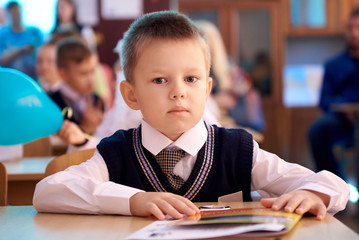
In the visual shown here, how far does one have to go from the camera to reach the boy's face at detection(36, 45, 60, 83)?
504 cm

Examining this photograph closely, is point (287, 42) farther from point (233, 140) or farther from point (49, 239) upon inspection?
point (49, 239)

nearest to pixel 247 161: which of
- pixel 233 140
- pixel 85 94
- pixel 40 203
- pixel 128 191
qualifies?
pixel 233 140

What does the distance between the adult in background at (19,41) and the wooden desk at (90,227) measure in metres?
4.44

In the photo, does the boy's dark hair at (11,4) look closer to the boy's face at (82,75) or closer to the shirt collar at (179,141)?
the boy's face at (82,75)

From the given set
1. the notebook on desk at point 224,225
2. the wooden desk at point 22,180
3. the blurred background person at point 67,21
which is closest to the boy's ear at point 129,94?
the notebook on desk at point 224,225

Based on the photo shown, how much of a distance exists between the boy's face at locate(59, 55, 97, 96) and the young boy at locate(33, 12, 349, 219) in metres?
2.42

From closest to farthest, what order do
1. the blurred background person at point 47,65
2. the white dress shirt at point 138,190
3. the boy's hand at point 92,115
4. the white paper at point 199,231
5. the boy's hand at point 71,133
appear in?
the white paper at point 199,231
the white dress shirt at point 138,190
the boy's hand at point 71,133
the boy's hand at point 92,115
the blurred background person at point 47,65

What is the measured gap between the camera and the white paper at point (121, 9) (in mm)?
5035

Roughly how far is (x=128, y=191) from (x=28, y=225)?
0.21 metres

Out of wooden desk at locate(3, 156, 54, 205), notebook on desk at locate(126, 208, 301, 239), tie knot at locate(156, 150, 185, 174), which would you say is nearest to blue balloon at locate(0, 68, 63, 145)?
wooden desk at locate(3, 156, 54, 205)

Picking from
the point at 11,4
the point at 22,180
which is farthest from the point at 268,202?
the point at 11,4

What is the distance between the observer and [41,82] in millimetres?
5293

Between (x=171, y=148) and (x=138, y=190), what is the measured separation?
0.21 metres

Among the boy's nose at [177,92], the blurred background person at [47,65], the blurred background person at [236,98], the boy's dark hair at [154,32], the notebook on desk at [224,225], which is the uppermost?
the boy's dark hair at [154,32]
